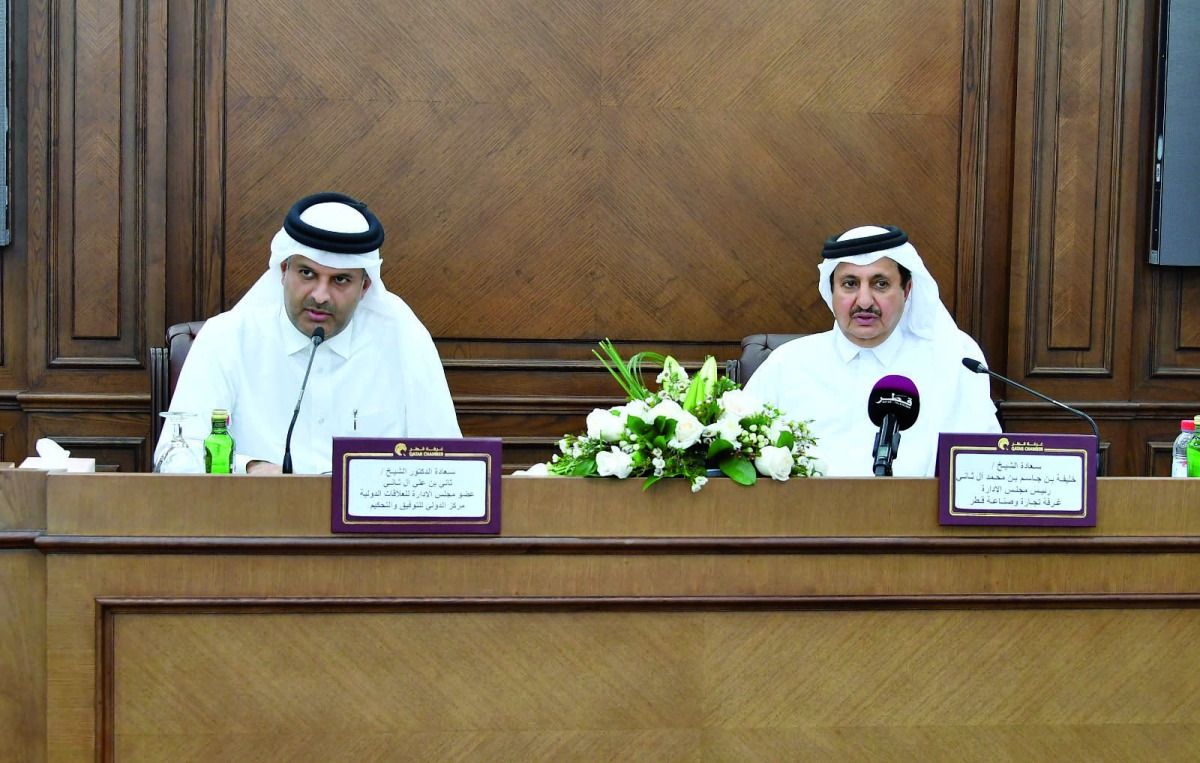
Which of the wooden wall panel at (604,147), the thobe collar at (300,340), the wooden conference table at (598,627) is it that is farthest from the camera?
the wooden wall panel at (604,147)

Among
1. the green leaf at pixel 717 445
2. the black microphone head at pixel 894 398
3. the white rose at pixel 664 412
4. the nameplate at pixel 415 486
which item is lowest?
the nameplate at pixel 415 486

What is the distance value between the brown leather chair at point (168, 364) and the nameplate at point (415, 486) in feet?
4.48

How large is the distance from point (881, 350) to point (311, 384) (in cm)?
143

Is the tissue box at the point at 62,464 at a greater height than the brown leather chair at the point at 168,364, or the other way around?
the brown leather chair at the point at 168,364

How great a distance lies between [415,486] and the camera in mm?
1820

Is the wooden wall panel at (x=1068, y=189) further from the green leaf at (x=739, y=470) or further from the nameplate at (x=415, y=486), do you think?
the nameplate at (x=415, y=486)

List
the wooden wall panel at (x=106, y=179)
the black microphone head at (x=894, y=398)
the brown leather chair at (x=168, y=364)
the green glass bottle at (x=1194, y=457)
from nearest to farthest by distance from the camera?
the black microphone head at (x=894, y=398)
the green glass bottle at (x=1194, y=457)
the brown leather chair at (x=168, y=364)
the wooden wall panel at (x=106, y=179)

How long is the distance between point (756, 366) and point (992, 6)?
1436mm

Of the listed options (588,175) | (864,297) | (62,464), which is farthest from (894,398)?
(588,175)

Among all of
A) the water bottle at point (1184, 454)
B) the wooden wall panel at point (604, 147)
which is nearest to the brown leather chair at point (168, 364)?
the wooden wall panel at point (604, 147)

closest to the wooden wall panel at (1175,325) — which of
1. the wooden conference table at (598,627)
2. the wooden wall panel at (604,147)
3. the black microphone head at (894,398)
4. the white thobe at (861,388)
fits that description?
the wooden wall panel at (604,147)

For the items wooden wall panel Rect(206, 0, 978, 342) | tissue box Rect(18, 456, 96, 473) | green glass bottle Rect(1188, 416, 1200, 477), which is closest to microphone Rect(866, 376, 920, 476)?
green glass bottle Rect(1188, 416, 1200, 477)

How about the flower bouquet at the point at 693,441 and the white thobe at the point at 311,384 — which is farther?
the white thobe at the point at 311,384

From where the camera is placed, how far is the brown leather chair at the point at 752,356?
3266 millimetres
